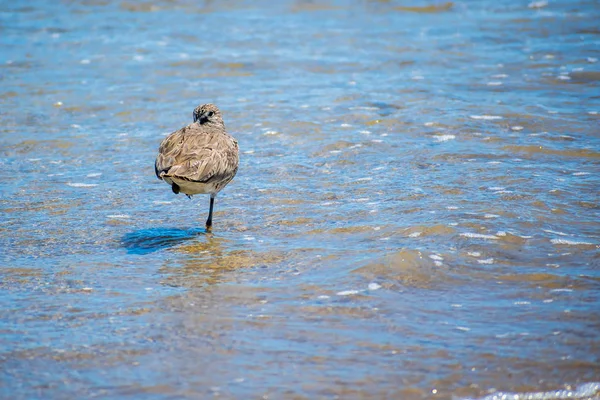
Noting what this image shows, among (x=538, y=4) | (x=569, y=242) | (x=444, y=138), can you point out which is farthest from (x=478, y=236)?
(x=538, y=4)

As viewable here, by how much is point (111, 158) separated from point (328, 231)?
3.77 meters

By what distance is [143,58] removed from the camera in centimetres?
1564

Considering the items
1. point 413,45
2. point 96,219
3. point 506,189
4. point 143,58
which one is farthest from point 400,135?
point 143,58

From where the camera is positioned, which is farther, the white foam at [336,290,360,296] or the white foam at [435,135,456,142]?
the white foam at [435,135,456,142]

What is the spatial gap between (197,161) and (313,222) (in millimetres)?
1248

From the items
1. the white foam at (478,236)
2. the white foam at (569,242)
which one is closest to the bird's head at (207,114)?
the white foam at (478,236)

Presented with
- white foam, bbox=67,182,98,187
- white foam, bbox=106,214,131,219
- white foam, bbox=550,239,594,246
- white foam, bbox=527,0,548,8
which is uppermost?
white foam, bbox=527,0,548,8

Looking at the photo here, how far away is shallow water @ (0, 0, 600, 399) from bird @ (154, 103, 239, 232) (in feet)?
1.52

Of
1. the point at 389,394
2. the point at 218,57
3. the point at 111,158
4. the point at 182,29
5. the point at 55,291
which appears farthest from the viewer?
the point at 182,29

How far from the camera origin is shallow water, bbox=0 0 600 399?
5.27 metres

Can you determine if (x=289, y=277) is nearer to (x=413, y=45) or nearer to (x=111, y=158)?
(x=111, y=158)

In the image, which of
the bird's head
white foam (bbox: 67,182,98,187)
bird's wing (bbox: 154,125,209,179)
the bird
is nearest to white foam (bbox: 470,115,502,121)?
the bird's head

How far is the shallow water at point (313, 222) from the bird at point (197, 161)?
1.52 ft

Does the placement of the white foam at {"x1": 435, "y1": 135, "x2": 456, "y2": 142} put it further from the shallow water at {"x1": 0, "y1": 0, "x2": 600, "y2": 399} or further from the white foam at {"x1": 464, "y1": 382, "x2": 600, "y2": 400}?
the white foam at {"x1": 464, "y1": 382, "x2": 600, "y2": 400}
